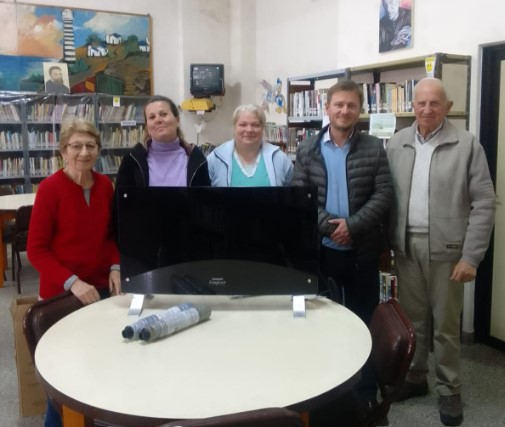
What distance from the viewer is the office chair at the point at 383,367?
1.61 m

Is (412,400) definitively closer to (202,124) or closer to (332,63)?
(332,63)

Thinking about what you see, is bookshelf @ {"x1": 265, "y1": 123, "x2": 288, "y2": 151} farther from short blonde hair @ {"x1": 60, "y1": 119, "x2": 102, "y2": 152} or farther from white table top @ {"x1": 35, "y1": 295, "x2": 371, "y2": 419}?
white table top @ {"x1": 35, "y1": 295, "x2": 371, "y2": 419}

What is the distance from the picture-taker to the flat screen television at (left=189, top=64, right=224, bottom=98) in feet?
22.6

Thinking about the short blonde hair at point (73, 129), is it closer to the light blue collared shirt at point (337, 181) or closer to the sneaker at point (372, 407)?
the light blue collared shirt at point (337, 181)

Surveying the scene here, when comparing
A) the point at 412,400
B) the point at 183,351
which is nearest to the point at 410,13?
the point at 412,400

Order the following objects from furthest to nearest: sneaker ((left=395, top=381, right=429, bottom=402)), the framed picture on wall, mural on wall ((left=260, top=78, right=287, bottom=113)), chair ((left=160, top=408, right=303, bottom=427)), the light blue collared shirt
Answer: the framed picture on wall
mural on wall ((left=260, top=78, right=287, bottom=113))
sneaker ((left=395, top=381, right=429, bottom=402))
the light blue collared shirt
chair ((left=160, top=408, right=303, bottom=427))

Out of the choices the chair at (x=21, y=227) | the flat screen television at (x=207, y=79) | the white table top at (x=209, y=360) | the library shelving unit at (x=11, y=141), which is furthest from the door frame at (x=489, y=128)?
the library shelving unit at (x=11, y=141)

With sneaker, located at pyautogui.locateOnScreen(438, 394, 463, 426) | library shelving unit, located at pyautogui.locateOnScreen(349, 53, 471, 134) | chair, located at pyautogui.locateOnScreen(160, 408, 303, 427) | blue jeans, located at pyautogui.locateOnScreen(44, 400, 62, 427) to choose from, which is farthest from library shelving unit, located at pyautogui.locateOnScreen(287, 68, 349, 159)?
chair, located at pyautogui.locateOnScreen(160, 408, 303, 427)

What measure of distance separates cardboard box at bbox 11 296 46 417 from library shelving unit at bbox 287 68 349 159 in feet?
10.5

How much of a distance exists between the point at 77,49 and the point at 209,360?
6105 mm

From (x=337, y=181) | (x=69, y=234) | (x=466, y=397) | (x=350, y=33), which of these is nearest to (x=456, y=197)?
(x=337, y=181)

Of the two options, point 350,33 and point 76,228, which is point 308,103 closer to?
point 350,33

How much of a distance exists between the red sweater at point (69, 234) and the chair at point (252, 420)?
4.26 feet

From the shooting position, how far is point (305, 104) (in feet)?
16.9
